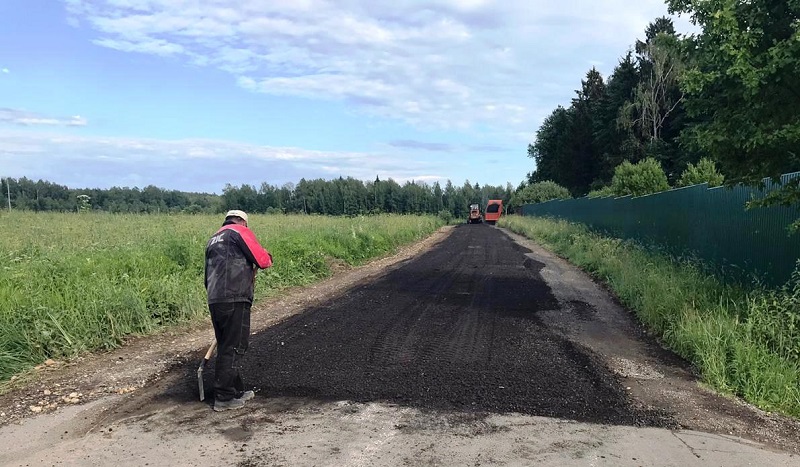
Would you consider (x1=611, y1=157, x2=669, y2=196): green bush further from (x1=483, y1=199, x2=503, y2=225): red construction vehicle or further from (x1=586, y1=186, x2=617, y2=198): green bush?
(x1=483, y1=199, x2=503, y2=225): red construction vehicle

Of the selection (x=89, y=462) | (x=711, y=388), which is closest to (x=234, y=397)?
(x=89, y=462)

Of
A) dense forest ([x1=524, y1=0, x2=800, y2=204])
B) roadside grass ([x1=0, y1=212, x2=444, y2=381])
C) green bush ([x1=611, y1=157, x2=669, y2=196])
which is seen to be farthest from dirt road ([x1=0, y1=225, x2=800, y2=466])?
green bush ([x1=611, y1=157, x2=669, y2=196])

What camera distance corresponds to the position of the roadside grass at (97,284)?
6648 mm

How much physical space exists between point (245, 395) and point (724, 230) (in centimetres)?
850

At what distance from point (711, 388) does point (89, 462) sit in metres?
5.61

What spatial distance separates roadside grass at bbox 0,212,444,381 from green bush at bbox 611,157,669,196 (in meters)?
15.8

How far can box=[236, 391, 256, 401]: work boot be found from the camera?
17.1 feet

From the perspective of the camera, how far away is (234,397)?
516cm

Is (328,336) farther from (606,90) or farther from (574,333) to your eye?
(606,90)

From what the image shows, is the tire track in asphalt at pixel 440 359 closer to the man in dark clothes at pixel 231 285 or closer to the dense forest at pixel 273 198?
the man in dark clothes at pixel 231 285

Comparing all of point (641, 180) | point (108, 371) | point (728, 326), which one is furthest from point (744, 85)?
point (641, 180)

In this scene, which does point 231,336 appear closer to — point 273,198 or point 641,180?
point 641,180

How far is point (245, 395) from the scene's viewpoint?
208 inches

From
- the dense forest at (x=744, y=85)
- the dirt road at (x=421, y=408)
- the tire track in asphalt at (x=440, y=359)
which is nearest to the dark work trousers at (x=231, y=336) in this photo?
the dirt road at (x=421, y=408)
